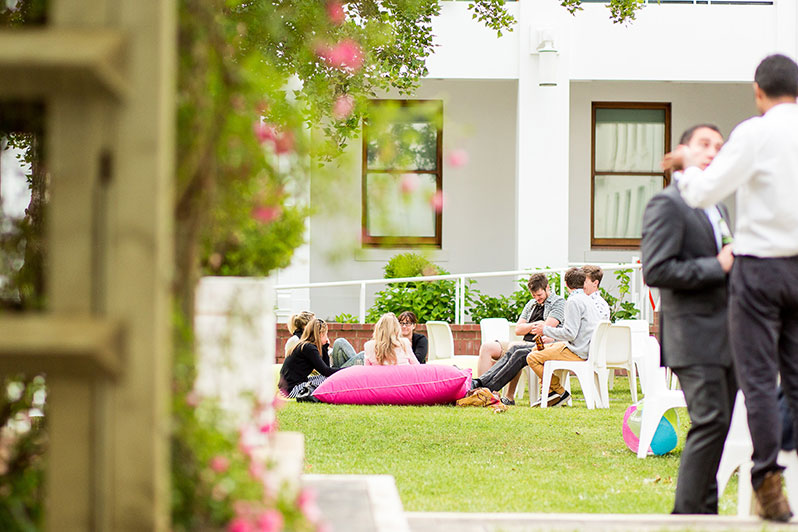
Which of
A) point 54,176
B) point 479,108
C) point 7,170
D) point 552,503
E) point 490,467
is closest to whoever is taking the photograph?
point 54,176

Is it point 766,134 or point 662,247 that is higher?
point 766,134

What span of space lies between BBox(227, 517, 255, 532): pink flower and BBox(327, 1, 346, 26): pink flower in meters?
5.41

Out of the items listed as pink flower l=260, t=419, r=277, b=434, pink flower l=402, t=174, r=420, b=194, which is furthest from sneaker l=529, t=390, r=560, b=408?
pink flower l=402, t=174, r=420, b=194

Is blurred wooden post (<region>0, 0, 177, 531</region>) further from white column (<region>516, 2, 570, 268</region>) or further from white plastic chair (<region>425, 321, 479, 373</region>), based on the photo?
white column (<region>516, 2, 570, 268</region>)

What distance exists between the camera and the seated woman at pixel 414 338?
501 inches

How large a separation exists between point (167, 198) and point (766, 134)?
2707 mm

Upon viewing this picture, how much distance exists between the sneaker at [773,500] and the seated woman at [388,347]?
762cm

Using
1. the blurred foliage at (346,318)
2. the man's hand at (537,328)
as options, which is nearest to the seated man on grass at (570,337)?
the man's hand at (537,328)

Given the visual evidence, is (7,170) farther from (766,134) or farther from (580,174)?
(580,174)

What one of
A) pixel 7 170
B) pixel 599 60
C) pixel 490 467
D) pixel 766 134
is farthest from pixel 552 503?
pixel 599 60

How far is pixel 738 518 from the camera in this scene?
4031mm

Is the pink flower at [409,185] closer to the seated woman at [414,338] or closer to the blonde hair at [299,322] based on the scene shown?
the blonde hair at [299,322]

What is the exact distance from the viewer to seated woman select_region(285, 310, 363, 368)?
1243 centimetres

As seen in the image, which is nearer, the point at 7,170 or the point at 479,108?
the point at 7,170
